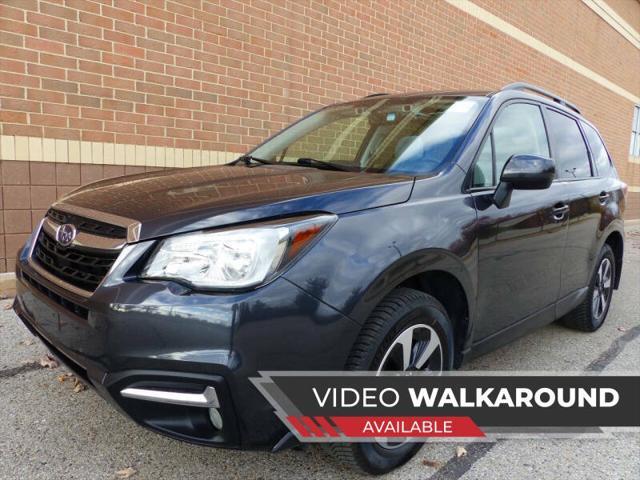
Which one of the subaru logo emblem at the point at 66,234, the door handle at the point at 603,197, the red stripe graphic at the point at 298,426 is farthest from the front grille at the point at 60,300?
the door handle at the point at 603,197

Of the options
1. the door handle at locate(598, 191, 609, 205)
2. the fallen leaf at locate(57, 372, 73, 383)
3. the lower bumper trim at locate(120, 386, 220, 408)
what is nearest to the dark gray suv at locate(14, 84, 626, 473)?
the lower bumper trim at locate(120, 386, 220, 408)

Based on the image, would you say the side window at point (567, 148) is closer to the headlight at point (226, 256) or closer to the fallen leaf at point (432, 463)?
the fallen leaf at point (432, 463)

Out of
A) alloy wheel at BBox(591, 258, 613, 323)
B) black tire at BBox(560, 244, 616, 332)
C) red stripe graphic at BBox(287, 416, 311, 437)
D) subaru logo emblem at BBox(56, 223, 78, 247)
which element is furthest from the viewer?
alloy wheel at BBox(591, 258, 613, 323)

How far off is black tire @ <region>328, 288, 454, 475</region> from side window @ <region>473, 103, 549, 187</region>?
30.0 inches

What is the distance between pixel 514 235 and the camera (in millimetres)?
2777

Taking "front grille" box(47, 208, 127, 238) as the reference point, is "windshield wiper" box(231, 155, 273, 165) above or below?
above

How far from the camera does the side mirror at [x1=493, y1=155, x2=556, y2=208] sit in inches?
101

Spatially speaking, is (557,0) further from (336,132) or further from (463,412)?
(463,412)

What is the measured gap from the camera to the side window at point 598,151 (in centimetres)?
418

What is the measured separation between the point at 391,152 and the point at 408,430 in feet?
4.46

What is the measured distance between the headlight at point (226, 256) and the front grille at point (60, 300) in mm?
299

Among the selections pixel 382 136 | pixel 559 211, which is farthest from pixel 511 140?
pixel 382 136

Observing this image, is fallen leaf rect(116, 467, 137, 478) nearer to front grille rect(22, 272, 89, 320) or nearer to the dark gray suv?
the dark gray suv

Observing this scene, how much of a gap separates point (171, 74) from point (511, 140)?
12.0 feet
